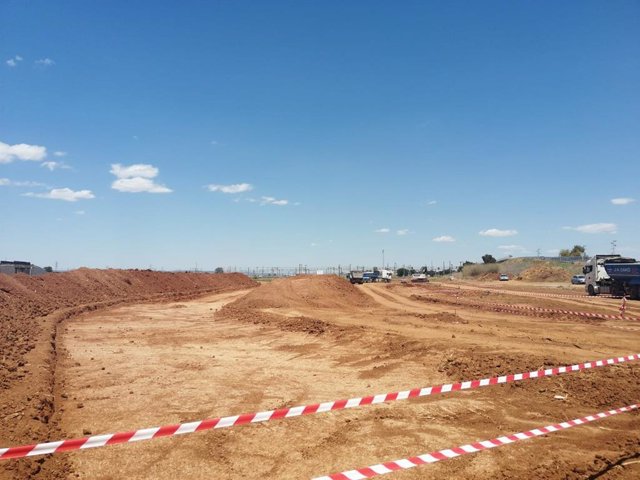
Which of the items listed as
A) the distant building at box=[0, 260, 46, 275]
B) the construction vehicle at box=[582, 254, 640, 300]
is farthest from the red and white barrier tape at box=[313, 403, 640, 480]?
the distant building at box=[0, 260, 46, 275]

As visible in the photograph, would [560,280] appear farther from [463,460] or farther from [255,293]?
[463,460]

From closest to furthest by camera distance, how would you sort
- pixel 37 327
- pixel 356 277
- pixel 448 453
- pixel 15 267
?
pixel 448 453 → pixel 37 327 → pixel 15 267 → pixel 356 277

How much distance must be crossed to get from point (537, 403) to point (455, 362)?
3.14 m

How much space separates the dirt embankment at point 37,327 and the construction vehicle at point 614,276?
121ft

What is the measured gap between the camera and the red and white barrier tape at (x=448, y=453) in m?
5.66

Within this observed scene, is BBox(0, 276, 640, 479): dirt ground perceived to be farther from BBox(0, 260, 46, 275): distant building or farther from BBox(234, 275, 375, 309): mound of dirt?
BBox(0, 260, 46, 275): distant building

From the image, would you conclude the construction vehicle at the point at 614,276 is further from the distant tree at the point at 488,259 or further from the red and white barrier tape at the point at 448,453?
the distant tree at the point at 488,259

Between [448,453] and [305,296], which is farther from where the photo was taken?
[305,296]

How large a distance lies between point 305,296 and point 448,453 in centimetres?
2860

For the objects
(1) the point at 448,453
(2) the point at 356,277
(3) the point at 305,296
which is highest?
(2) the point at 356,277

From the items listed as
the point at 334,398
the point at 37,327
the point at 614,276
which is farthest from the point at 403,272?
the point at 334,398

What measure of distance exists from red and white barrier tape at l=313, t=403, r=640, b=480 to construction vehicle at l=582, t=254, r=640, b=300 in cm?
3092

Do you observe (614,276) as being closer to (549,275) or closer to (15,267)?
(549,275)

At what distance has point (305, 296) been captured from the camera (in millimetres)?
34906
